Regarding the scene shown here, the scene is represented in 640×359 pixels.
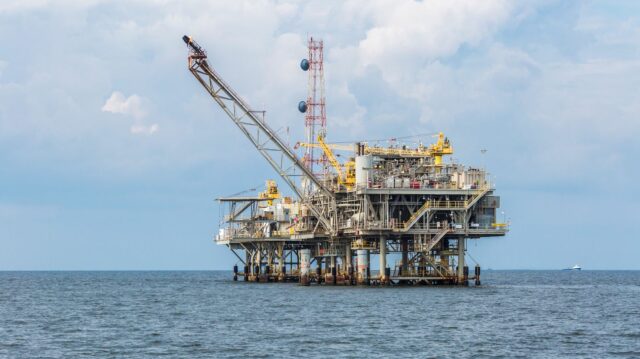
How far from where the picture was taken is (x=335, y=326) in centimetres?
6538

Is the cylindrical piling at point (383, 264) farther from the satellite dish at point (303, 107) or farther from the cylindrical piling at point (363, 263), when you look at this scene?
the satellite dish at point (303, 107)

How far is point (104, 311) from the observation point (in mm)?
84438

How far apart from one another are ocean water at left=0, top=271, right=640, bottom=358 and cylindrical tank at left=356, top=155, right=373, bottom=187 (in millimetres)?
9579

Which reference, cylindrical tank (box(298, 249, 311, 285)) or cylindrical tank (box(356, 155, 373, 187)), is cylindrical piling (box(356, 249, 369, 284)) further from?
cylindrical tank (box(298, 249, 311, 285))

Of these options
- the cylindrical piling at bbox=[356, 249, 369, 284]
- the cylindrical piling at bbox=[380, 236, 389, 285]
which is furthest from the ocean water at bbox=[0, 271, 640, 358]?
the cylindrical piling at bbox=[356, 249, 369, 284]

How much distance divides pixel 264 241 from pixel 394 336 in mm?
67814

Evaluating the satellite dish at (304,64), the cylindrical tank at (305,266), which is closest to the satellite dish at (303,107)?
the satellite dish at (304,64)

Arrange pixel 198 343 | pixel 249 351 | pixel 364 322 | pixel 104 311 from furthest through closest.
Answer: pixel 104 311 < pixel 364 322 < pixel 198 343 < pixel 249 351

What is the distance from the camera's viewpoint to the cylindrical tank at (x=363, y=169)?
95500 mm

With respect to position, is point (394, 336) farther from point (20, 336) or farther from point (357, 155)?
point (357, 155)

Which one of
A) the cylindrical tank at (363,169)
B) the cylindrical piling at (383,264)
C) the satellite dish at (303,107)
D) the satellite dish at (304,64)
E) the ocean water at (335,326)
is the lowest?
the ocean water at (335,326)

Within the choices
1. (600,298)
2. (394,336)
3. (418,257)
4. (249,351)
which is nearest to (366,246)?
(418,257)

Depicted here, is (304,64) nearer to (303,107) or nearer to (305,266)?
(303,107)

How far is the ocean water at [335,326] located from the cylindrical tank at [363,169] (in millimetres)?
9579
